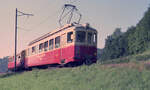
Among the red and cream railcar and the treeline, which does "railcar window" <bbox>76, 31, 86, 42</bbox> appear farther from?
the treeline

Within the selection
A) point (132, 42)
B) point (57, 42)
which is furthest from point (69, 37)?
point (132, 42)

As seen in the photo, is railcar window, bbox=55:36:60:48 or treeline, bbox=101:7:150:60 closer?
railcar window, bbox=55:36:60:48

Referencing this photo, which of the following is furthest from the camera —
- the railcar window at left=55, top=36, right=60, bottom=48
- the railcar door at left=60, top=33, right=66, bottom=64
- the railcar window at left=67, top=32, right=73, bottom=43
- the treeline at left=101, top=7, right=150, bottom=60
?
the treeline at left=101, top=7, right=150, bottom=60

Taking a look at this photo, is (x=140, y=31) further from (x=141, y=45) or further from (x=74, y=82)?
(x=74, y=82)

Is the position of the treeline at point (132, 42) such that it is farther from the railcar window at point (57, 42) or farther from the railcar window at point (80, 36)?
the railcar window at point (80, 36)

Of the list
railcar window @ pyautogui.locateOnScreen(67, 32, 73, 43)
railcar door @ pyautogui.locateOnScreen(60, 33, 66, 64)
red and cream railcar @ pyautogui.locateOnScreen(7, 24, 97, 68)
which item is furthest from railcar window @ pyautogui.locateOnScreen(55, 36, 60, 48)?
railcar window @ pyautogui.locateOnScreen(67, 32, 73, 43)

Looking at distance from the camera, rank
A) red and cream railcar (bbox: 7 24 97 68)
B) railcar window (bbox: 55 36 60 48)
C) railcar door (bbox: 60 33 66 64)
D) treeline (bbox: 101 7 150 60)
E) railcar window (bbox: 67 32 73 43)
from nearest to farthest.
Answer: red and cream railcar (bbox: 7 24 97 68), railcar window (bbox: 67 32 73 43), railcar door (bbox: 60 33 66 64), railcar window (bbox: 55 36 60 48), treeline (bbox: 101 7 150 60)

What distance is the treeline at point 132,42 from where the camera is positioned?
4531 centimetres

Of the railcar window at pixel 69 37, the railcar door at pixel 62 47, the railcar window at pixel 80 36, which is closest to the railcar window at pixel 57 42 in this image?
the railcar door at pixel 62 47

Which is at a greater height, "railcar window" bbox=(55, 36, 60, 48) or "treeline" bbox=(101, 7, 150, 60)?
"treeline" bbox=(101, 7, 150, 60)

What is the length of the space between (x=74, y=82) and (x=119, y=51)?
44842mm

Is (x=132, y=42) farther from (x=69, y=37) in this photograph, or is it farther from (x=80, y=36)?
(x=69, y=37)

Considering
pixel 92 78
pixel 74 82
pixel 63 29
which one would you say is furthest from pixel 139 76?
pixel 63 29

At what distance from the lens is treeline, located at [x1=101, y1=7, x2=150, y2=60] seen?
149 feet
